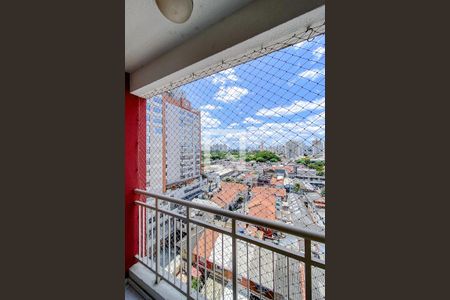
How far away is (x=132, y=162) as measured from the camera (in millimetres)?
2453

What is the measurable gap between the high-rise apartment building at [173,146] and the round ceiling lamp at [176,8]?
2.94ft

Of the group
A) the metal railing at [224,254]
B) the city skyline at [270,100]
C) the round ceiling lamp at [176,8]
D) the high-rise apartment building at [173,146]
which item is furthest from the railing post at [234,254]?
the round ceiling lamp at [176,8]

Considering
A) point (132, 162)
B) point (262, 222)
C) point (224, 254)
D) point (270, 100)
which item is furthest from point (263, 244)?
point (132, 162)

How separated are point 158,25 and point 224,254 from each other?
2.04 meters

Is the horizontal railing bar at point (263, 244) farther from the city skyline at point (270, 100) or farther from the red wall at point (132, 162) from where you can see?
the red wall at point (132, 162)

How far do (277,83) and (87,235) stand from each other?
1.38 meters

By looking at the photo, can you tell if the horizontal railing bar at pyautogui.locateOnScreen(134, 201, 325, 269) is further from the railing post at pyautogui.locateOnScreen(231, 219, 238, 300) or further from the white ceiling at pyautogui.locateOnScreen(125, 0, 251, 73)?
the white ceiling at pyautogui.locateOnScreen(125, 0, 251, 73)

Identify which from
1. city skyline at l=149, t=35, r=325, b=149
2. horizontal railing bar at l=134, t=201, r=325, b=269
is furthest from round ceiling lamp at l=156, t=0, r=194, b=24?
horizontal railing bar at l=134, t=201, r=325, b=269

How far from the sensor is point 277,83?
136cm

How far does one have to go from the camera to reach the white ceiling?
1357 millimetres
